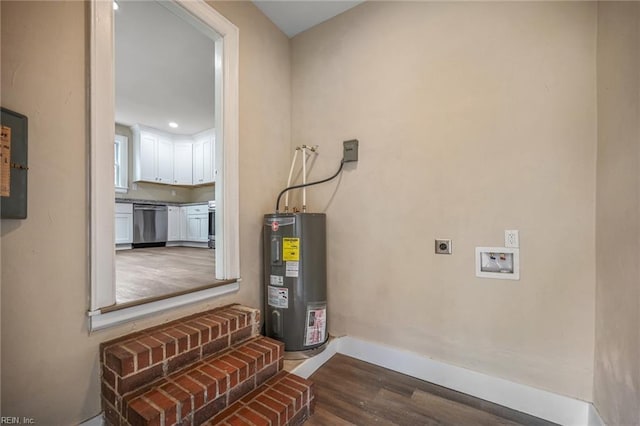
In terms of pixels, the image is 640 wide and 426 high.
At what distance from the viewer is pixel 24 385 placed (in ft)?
2.97

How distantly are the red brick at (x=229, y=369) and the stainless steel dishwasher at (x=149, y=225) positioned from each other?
4780 millimetres

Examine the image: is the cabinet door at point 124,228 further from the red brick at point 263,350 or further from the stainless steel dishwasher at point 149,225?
the red brick at point 263,350

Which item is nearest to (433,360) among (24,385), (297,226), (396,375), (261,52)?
(396,375)

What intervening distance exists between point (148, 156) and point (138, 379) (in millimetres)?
5434

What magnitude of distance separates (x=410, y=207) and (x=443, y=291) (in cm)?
57

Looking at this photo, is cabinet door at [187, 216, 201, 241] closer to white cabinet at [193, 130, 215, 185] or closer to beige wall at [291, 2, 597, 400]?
white cabinet at [193, 130, 215, 185]

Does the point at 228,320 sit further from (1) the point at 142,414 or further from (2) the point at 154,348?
(1) the point at 142,414

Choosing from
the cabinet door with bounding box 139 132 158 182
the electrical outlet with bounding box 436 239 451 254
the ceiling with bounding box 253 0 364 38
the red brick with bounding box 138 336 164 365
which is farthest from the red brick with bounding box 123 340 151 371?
the cabinet door with bounding box 139 132 158 182

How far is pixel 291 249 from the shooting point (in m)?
1.72

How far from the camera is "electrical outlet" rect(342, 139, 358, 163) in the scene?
191 centimetres

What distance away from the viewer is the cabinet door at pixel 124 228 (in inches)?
183

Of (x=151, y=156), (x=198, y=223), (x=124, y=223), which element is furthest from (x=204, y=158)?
(x=124, y=223)

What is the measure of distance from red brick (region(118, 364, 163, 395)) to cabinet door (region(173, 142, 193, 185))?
545cm

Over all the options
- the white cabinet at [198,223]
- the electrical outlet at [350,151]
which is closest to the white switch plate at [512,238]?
the electrical outlet at [350,151]
